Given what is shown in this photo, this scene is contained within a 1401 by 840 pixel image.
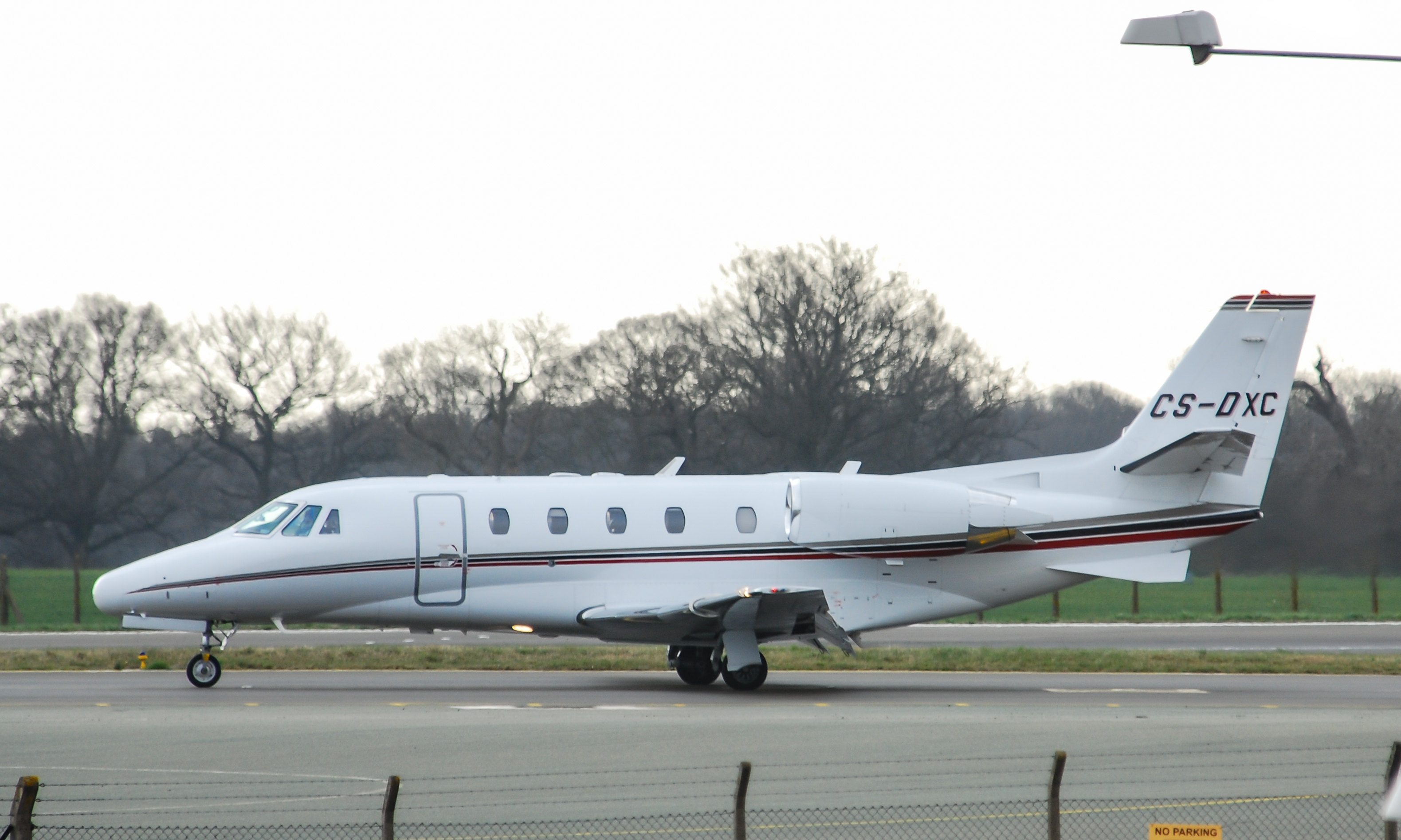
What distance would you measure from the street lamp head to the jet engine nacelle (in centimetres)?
877

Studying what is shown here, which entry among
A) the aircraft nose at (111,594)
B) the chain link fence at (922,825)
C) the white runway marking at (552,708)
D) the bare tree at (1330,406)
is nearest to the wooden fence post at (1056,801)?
the chain link fence at (922,825)

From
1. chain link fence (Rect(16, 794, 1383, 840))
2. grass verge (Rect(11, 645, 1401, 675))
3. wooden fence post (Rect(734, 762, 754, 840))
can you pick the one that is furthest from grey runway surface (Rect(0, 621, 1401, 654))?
wooden fence post (Rect(734, 762, 754, 840))

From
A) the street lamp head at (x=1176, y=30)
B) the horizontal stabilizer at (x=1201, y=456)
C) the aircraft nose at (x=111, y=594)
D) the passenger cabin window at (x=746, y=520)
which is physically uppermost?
the street lamp head at (x=1176, y=30)

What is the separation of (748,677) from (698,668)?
1305mm

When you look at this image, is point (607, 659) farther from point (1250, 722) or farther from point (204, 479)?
point (204, 479)

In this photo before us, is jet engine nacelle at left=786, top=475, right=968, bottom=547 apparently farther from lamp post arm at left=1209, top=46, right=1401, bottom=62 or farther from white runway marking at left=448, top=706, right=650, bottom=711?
lamp post arm at left=1209, top=46, right=1401, bottom=62

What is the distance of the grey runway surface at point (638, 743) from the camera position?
33.1 ft

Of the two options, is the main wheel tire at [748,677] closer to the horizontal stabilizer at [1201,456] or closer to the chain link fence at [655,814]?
the horizontal stabilizer at [1201,456]

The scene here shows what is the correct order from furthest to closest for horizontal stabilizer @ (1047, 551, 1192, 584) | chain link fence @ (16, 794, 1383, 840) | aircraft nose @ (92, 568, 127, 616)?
1. horizontal stabilizer @ (1047, 551, 1192, 584)
2. aircraft nose @ (92, 568, 127, 616)
3. chain link fence @ (16, 794, 1383, 840)

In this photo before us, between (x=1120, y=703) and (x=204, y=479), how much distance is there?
48.0 meters

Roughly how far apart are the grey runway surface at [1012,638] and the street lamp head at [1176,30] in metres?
16.2

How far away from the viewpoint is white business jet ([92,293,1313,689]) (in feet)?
57.8

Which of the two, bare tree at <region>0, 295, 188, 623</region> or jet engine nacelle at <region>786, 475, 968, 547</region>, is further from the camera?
bare tree at <region>0, 295, 188, 623</region>

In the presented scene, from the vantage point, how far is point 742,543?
18.5 metres
